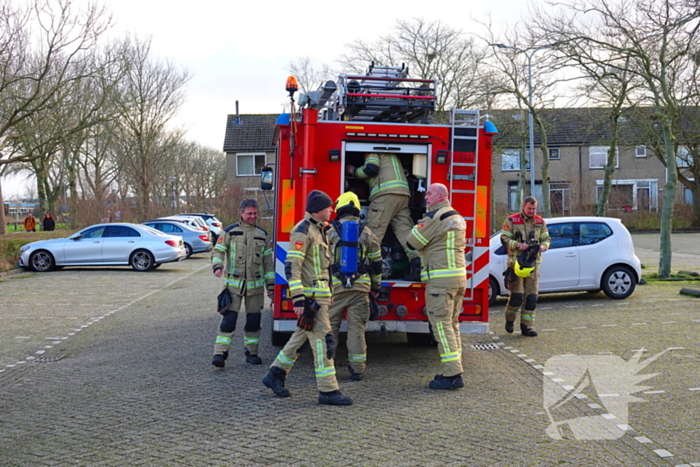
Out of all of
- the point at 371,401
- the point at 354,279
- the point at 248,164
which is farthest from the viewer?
the point at 248,164

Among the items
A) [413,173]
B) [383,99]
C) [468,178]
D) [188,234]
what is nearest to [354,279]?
[413,173]

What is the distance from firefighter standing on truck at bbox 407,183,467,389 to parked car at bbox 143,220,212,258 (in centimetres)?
2153

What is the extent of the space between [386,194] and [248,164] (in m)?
45.0

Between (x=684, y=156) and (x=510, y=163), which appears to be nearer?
(x=684, y=156)

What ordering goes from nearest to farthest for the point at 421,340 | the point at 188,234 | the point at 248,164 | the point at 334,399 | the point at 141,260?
1. the point at 334,399
2. the point at 421,340
3. the point at 141,260
4. the point at 188,234
5. the point at 248,164

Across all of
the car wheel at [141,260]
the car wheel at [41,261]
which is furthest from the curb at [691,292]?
the car wheel at [41,261]

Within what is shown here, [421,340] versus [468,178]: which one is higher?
[468,178]

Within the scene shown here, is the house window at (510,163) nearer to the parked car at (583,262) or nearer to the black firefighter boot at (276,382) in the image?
the parked car at (583,262)

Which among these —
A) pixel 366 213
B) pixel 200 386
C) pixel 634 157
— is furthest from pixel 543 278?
pixel 634 157

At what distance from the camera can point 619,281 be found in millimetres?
13516

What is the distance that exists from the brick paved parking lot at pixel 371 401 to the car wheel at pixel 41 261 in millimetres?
10363

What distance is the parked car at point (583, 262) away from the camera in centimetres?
1331

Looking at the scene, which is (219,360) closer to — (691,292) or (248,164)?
(691,292)

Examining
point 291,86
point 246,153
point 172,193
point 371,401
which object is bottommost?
point 371,401
